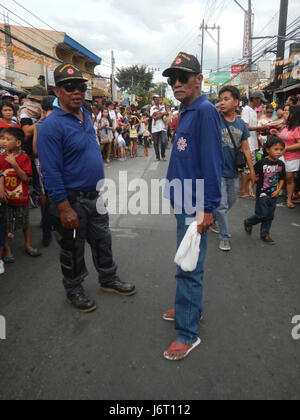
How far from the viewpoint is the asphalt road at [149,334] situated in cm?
190

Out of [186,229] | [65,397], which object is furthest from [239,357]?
[65,397]

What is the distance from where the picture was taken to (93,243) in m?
2.82

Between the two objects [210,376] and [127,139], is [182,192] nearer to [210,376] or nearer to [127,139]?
[210,376]

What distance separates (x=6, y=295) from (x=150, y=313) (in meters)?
1.48

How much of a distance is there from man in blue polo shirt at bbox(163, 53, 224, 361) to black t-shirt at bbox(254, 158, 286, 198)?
244cm

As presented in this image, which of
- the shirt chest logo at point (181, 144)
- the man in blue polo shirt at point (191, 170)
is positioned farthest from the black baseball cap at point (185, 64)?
the shirt chest logo at point (181, 144)

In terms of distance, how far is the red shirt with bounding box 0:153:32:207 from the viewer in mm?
3500

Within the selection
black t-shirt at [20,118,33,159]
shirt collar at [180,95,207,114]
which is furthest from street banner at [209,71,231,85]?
shirt collar at [180,95,207,114]

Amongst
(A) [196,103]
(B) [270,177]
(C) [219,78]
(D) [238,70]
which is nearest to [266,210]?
(B) [270,177]

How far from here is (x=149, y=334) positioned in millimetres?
2391

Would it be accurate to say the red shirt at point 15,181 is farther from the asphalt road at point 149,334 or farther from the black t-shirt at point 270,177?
the black t-shirt at point 270,177

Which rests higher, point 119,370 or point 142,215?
point 142,215

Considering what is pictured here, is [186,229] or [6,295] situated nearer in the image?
[186,229]

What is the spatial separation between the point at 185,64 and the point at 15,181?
2550 mm
